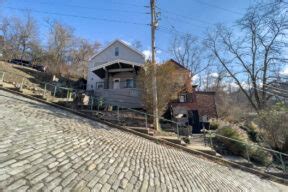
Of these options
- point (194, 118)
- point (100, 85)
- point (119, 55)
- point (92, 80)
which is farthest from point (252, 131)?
point (92, 80)

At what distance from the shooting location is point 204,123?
24.1 metres

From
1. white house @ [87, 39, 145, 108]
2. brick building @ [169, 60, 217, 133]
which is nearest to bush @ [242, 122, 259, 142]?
brick building @ [169, 60, 217, 133]

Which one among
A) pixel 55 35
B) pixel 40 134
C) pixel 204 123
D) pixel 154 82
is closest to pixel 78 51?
pixel 55 35

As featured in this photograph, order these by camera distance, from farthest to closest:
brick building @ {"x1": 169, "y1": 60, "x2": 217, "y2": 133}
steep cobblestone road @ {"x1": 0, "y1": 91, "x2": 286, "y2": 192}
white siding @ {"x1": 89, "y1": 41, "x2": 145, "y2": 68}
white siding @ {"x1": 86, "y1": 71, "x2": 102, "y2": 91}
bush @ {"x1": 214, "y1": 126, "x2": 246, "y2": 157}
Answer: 1. white siding @ {"x1": 86, "y1": 71, "x2": 102, "y2": 91}
2. white siding @ {"x1": 89, "y1": 41, "x2": 145, "y2": 68}
3. brick building @ {"x1": 169, "y1": 60, "x2": 217, "y2": 133}
4. bush @ {"x1": 214, "y1": 126, "x2": 246, "y2": 157}
5. steep cobblestone road @ {"x1": 0, "y1": 91, "x2": 286, "y2": 192}

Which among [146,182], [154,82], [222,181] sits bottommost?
[222,181]

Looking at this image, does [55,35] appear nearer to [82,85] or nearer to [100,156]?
[82,85]

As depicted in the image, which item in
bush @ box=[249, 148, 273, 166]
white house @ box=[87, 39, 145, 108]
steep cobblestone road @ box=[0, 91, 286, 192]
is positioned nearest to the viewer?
steep cobblestone road @ box=[0, 91, 286, 192]

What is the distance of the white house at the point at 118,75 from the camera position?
18875 millimetres

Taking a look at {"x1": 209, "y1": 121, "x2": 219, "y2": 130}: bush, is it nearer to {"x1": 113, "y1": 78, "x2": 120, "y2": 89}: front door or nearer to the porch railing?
the porch railing

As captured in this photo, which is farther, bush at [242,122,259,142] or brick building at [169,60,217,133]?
brick building at [169,60,217,133]

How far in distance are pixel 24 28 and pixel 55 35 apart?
227 inches

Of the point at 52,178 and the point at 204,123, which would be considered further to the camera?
the point at 204,123

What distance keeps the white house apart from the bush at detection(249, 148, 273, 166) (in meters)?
8.91

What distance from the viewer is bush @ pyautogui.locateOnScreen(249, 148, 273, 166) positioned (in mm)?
12403
